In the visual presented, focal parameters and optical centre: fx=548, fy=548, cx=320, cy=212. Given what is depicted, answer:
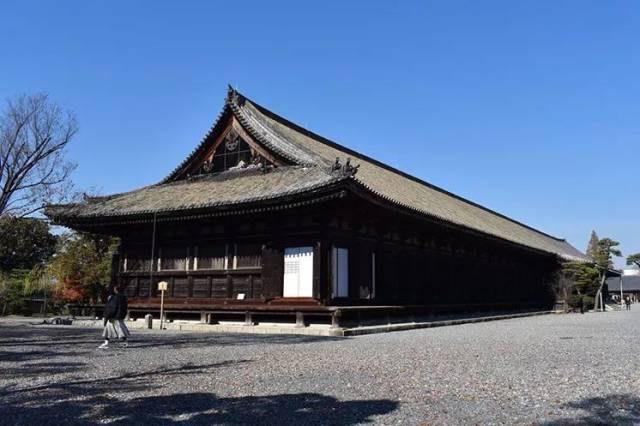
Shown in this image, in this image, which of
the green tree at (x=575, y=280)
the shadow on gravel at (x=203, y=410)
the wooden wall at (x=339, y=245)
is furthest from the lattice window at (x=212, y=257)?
the green tree at (x=575, y=280)

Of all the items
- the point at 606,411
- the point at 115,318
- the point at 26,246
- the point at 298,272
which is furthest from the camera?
the point at 26,246

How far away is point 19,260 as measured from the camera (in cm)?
5475

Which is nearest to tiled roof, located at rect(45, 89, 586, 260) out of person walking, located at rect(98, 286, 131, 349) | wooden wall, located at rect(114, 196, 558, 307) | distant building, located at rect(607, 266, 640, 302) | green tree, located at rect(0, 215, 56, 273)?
wooden wall, located at rect(114, 196, 558, 307)

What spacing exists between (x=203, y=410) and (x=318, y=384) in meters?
2.09

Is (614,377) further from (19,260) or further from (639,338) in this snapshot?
(19,260)

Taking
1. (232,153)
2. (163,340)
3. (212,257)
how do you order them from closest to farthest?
(163,340) → (212,257) → (232,153)

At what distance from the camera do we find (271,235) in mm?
19828

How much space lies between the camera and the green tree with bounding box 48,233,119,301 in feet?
103

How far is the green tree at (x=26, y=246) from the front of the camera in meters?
52.0

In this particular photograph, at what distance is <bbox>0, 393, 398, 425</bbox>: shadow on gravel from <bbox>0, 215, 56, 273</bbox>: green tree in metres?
50.2

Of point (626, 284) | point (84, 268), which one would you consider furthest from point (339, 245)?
point (626, 284)

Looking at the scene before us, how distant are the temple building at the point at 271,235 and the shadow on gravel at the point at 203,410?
10441mm

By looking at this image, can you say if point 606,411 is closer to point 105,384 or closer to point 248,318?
point 105,384

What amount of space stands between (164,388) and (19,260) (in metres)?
54.8
